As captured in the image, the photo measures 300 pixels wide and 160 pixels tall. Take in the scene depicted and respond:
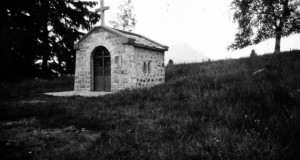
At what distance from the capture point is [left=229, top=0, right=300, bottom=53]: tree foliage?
17.0m

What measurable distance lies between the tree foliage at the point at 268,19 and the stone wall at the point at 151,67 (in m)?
10.6

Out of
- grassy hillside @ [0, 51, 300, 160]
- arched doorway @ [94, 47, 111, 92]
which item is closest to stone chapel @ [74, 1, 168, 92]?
arched doorway @ [94, 47, 111, 92]

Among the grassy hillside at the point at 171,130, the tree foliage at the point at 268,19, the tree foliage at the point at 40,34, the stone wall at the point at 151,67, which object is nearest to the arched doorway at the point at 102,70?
the stone wall at the point at 151,67

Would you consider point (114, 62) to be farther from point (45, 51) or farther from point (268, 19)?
point (268, 19)

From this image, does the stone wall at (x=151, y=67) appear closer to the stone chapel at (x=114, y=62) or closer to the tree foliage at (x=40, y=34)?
the stone chapel at (x=114, y=62)

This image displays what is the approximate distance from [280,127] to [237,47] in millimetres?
18394

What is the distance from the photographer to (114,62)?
1071 cm

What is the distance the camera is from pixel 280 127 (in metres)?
2.92

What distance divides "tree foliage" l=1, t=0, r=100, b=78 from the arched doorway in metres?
7.75

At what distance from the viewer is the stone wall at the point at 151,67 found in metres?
10.7

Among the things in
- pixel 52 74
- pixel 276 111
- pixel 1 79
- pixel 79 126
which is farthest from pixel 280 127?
pixel 52 74

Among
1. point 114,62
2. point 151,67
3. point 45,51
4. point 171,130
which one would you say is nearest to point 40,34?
point 45,51

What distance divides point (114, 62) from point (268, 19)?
1517cm

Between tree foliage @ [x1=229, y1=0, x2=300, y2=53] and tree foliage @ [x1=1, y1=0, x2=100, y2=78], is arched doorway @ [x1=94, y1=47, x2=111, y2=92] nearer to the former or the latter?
tree foliage @ [x1=1, y1=0, x2=100, y2=78]
